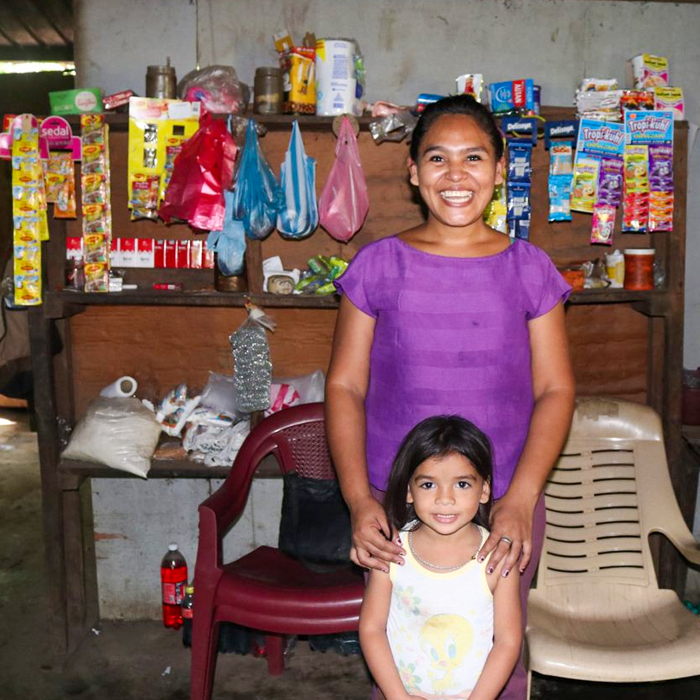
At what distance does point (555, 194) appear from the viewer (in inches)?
125

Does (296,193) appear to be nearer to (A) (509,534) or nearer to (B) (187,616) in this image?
(B) (187,616)

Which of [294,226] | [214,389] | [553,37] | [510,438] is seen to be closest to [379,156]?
[294,226]

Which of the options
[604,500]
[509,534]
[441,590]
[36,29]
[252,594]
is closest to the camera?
[509,534]

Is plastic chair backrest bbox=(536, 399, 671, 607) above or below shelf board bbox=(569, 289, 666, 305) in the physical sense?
below

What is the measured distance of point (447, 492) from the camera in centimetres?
174

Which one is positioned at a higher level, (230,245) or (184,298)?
(230,245)

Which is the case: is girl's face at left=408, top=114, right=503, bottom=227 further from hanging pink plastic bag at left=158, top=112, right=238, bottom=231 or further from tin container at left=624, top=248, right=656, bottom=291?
tin container at left=624, top=248, right=656, bottom=291

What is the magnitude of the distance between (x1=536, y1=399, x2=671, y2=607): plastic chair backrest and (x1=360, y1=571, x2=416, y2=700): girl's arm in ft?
3.70

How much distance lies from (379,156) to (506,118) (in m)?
0.52

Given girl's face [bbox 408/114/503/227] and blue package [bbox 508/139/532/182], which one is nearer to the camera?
girl's face [bbox 408/114/503/227]

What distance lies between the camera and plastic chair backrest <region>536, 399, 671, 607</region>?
112 inches

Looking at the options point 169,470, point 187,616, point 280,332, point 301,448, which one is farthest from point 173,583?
point 280,332

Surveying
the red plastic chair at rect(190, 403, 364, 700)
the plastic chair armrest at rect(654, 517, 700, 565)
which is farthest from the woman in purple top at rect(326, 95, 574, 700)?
the plastic chair armrest at rect(654, 517, 700, 565)

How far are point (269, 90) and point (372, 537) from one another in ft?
6.21
